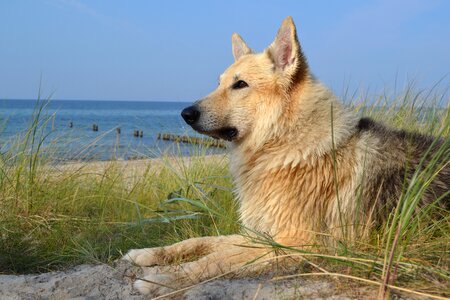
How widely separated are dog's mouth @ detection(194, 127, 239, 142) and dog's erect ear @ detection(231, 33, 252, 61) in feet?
3.04

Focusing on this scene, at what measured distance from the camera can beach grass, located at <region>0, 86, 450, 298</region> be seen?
8.01 feet

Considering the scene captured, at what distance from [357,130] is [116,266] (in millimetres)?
2033

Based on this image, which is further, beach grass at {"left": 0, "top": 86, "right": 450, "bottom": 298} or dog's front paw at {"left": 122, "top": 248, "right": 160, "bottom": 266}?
dog's front paw at {"left": 122, "top": 248, "right": 160, "bottom": 266}

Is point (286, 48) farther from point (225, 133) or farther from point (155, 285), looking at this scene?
point (155, 285)

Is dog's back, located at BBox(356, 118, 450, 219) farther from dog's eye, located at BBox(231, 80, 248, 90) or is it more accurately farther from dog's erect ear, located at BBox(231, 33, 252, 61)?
dog's erect ear, located at BBox(231, 33, 252, 61)

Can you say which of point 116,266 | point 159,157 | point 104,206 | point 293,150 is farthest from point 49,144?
point 293,150

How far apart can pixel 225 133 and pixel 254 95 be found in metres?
0.39

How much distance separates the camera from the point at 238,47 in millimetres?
4500

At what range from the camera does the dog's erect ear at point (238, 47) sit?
441 centimetres

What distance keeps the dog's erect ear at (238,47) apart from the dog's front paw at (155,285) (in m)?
2.30

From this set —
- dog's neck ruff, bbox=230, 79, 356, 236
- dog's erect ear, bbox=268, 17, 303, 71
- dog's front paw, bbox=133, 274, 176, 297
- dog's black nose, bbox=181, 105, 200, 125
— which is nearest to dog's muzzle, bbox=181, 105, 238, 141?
dog's black nose, bbox=181, 105, 200, 125

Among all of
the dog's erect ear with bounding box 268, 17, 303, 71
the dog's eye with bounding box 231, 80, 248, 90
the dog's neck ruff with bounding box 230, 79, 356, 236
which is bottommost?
the dog's neck ruff with bounding box 230, 79, 356, 236

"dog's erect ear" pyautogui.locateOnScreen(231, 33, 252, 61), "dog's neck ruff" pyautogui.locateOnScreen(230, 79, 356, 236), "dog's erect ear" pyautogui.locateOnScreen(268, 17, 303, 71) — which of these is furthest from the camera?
"dog's erect ear" pyautogui.locateOnScreen(231, 33, 252, 61)

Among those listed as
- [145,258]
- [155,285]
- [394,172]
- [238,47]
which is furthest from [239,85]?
[155,285]
